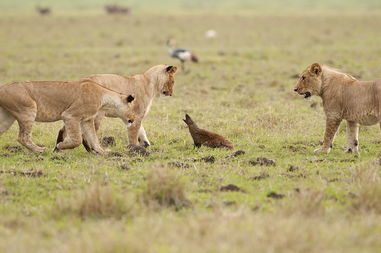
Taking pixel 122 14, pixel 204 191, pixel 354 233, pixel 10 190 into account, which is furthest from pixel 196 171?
pixel 122 14

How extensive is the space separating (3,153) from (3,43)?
21853 millimetres

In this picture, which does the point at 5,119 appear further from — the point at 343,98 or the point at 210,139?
the point at 343,98

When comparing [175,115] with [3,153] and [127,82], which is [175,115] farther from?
[3,153]

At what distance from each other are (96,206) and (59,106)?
3385mm

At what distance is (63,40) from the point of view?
31.9 metres

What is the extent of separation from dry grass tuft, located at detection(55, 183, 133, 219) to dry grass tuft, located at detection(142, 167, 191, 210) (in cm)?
42

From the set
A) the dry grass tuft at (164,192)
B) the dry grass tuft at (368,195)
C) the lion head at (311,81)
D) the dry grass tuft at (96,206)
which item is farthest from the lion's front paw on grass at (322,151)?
the dry grass tuft at (96,206)

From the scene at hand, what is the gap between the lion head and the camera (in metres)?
9.53

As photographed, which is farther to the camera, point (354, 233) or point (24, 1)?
point (24, 1)

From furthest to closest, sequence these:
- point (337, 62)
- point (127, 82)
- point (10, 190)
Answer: point (337, 62) < point (127, 82) < point (10, 190)

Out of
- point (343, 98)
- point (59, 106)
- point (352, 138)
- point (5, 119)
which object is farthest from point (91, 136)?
point (352, 138)

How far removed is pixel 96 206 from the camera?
627cm

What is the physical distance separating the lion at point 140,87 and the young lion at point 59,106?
0.49 metres

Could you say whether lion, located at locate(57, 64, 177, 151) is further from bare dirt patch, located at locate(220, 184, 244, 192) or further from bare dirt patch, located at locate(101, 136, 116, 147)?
bare dirt patch, located at locate(220, 184, 244, 192)
